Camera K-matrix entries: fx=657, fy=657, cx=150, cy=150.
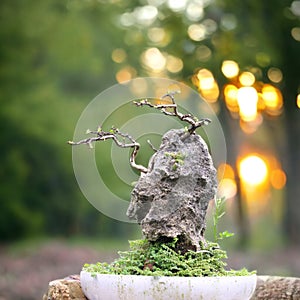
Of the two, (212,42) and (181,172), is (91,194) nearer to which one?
(212,42)

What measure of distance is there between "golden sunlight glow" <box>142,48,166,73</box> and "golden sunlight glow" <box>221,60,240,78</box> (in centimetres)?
380

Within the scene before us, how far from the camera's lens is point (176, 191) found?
10.7 feet

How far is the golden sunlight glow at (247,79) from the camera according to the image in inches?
490

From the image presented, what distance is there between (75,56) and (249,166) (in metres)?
8.24

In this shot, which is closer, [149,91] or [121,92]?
[121,92]

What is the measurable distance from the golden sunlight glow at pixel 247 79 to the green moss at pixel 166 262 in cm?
938

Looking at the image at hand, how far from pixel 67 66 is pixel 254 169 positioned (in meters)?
8.82

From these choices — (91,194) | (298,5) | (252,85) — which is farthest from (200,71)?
(91,194)

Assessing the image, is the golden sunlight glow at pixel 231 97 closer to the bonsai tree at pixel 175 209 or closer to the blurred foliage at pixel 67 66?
the blurred foliage at pixel 67 66

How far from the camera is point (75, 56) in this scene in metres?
18.2

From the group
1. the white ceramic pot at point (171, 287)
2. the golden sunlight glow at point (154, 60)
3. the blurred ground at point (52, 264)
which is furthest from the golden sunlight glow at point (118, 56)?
the white ceramic pot at point (171, 287)

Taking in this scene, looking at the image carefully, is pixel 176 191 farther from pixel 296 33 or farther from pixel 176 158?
pixel 296 33

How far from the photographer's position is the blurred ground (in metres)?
9.16

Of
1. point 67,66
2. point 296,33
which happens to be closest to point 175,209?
point 296,33
